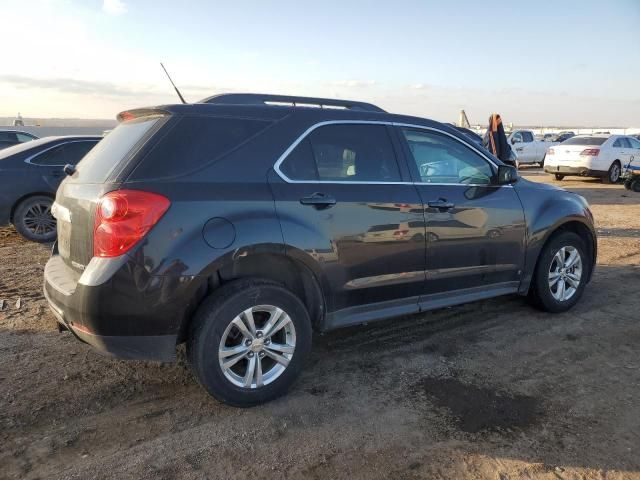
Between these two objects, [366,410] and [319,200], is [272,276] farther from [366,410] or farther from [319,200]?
[366,410]

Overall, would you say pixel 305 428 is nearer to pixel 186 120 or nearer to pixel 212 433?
pixel 212 433

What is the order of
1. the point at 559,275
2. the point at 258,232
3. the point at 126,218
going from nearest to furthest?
the point at 126,218, the point at 258,232, the point at 559,275

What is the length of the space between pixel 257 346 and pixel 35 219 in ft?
19.4

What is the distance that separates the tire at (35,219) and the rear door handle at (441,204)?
6064 mm

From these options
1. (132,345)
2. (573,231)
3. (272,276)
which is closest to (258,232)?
(272,276)

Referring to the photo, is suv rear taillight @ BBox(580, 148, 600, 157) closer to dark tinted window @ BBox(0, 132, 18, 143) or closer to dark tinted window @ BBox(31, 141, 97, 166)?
dark tinted window @ BBox(31, 141, 97, 166)

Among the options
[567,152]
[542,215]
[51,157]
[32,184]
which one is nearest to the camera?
[542,215]

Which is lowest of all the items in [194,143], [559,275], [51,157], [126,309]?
[559,275]

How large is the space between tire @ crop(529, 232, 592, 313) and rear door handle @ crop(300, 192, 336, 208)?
241cm

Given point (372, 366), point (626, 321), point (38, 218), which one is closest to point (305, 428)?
point (372, 366)

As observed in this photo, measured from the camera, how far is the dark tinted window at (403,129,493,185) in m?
4.07

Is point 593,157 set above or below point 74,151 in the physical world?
below

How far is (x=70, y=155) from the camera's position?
8.05 m

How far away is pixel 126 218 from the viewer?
2832mm
